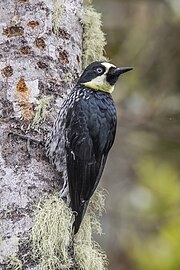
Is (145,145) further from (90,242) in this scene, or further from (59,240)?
(59,240)

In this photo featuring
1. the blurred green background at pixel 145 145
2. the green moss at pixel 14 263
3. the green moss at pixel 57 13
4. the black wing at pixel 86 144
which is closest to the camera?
the green moss at pixel 14 263

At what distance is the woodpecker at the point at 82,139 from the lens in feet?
11.3

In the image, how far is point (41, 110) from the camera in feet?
11.4

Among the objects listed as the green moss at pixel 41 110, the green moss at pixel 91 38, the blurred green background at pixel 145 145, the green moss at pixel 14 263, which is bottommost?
the blurred green background at pixel 145 145

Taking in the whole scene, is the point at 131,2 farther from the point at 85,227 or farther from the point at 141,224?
the point at 85,227

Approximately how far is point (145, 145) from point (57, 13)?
2.08 m

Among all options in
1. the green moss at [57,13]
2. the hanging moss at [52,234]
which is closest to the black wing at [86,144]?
the hanging moss at [52,234]

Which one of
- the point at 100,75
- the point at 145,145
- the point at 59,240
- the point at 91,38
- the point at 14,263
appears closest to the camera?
the point at 14,263

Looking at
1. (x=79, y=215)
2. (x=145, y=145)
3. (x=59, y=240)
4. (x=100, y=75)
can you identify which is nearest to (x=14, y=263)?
(x=59, y=240)

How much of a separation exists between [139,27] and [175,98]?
0.71m

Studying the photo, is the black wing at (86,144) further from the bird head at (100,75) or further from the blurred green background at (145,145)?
the blurred green background at (145,145)

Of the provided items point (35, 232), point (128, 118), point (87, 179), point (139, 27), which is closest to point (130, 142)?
point (128, 118)

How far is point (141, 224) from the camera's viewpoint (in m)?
5.32

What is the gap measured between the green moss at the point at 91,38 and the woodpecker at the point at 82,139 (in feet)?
0.68
